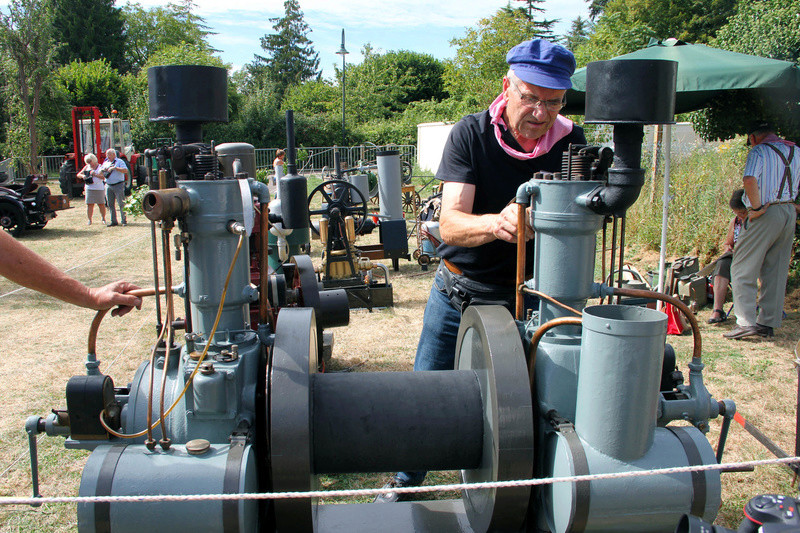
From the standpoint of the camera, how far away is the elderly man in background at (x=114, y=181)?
502 inches

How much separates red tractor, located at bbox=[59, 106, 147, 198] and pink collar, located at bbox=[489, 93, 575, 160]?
17220 millimetres

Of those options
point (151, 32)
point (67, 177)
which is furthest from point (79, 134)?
point (151, 32)

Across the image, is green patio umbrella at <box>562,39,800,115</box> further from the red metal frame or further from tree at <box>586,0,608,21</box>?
tree at <box>586,0,608,21</box>

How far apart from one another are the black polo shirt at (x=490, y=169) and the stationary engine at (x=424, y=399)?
1.62 ft

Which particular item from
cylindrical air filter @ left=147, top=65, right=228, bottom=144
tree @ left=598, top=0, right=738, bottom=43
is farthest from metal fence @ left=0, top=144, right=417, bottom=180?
cylindrical air filter @ left=147, top=65, right=228, bottom=144

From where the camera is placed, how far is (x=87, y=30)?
131 feet

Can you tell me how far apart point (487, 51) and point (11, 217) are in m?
23.8

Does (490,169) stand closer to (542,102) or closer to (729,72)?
(542,102)

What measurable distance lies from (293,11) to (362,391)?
6645cm

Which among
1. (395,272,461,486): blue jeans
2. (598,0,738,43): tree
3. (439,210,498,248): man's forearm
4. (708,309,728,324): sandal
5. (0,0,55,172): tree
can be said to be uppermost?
(598,0,738,43): tree

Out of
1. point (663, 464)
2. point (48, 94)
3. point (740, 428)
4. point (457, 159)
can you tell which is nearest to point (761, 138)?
point (740, 428)

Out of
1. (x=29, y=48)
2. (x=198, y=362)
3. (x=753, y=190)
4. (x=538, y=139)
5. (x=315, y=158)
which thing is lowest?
(x=198, y=362)

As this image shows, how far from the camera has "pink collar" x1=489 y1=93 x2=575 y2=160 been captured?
88.1 inches

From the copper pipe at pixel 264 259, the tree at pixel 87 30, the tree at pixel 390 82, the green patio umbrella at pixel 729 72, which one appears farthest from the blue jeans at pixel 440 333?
the tree at pixel 87 30
